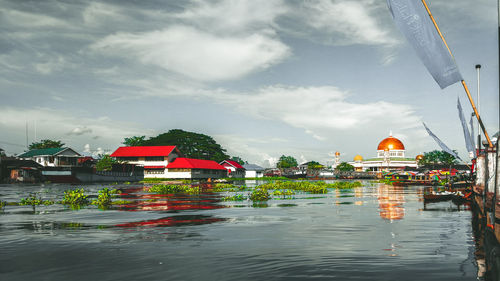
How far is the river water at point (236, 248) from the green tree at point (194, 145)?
9043cm

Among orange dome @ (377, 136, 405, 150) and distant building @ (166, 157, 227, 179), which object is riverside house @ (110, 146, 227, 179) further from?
orange dome @ (377, 136, 405, 150)

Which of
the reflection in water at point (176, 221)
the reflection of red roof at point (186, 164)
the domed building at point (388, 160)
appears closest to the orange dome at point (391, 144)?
the domed building at point (388, 160)

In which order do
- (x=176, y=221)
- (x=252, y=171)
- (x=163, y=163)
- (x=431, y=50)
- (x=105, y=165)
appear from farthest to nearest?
(x=252, y=171) → (x=163, y=163) → (x=105, y=165) → (x=176, y=221) → (x=431, y=50)

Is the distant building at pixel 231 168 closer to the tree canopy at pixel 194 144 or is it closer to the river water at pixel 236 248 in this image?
the tree canopy at pixel 194 144

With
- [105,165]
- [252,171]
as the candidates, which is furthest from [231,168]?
[105,165]

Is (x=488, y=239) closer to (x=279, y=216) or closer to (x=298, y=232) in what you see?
(x=298, y=232)

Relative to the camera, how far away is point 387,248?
34.7 feet

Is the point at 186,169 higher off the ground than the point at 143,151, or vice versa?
the point at 143,151

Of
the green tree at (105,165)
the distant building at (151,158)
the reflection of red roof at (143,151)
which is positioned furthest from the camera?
the reflection of red roof at (143,151)

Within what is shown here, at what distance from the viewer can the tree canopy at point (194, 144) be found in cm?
10794

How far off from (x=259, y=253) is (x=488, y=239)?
246 inches

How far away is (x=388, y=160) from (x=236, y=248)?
15800 cm

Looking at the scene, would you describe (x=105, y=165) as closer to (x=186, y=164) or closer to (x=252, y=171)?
(x=186, y=164)

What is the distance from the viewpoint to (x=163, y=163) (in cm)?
7994
